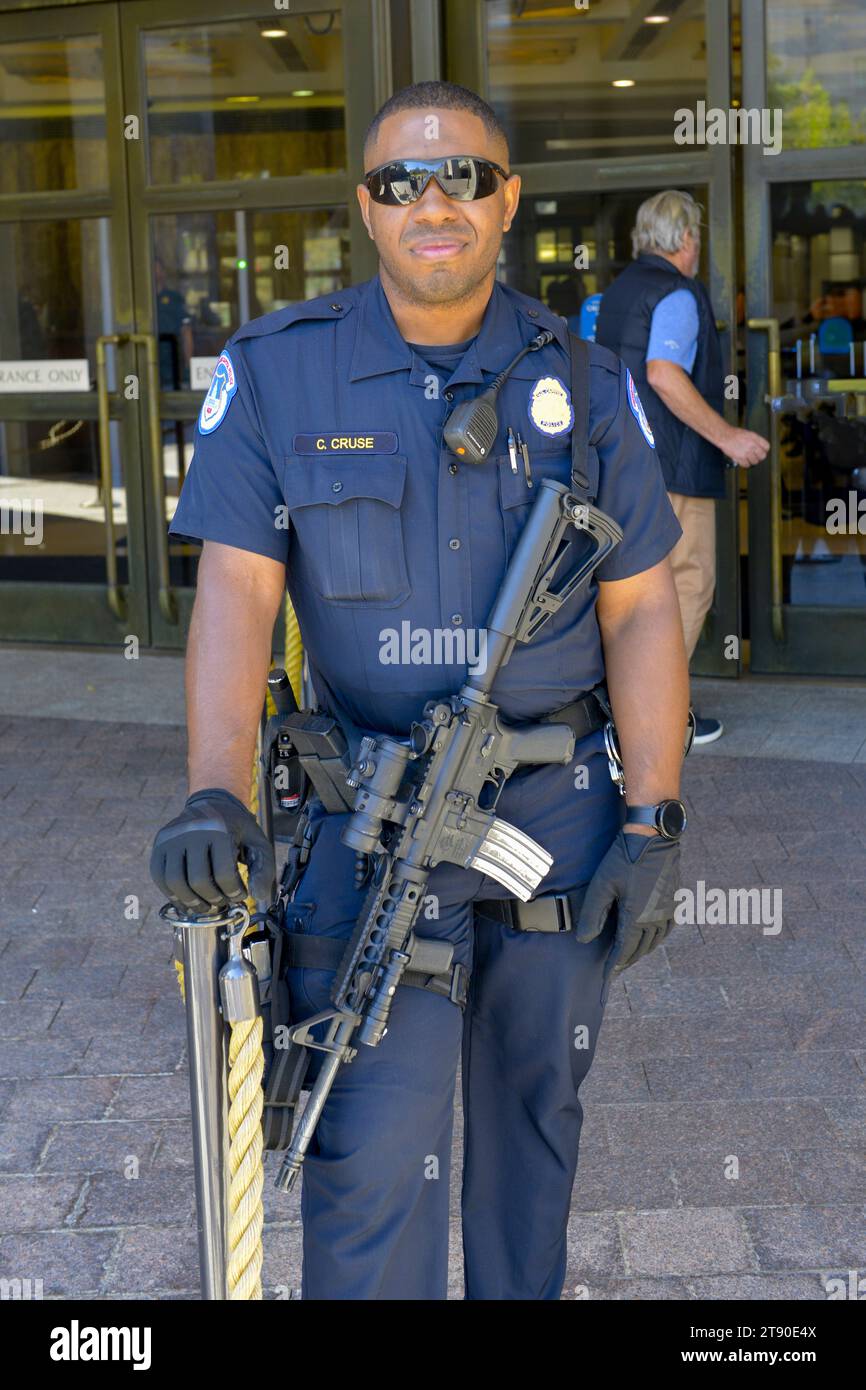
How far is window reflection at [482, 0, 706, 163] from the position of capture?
22.9 feet

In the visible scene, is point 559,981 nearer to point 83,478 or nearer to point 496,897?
point 496,897

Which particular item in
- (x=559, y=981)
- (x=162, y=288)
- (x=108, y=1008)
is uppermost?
(x=162, y=288)

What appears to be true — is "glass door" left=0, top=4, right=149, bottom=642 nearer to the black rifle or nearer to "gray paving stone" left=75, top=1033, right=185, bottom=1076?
"gray paving stone" left=75, top=1033, right=185, bottom=1076

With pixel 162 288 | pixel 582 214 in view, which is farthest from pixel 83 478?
pixel 582 214

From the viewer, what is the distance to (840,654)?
23.8 feet

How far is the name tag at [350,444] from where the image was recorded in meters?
2.54

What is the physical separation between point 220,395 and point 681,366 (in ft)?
12.5

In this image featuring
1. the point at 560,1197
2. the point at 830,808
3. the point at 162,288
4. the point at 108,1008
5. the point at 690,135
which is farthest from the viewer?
the point at 162,288

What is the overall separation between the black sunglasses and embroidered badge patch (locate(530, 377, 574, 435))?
0.29m

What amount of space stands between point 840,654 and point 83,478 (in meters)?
3.57

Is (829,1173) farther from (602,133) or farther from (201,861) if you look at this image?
(602,133)

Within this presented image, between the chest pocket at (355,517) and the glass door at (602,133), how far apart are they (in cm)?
479

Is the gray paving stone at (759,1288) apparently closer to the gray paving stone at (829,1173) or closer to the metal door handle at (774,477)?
the gray paving stone at (829,1173)

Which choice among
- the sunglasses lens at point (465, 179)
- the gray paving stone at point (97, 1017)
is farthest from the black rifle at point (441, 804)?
the gray paving stone at point (97, 1017)
